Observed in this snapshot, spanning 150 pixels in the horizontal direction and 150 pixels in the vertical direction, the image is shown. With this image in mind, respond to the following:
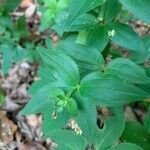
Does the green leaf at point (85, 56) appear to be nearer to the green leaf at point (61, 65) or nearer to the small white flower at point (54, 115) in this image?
the green leaf at point (61, 65)

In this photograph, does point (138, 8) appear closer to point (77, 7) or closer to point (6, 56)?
point (77, 7)

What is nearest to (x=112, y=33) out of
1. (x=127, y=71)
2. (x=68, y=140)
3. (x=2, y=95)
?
(x=127, y=71)

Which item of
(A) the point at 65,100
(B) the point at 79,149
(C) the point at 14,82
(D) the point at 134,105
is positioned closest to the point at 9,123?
(C) the point at 14,82

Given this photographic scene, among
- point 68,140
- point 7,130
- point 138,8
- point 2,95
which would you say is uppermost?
point 138,8

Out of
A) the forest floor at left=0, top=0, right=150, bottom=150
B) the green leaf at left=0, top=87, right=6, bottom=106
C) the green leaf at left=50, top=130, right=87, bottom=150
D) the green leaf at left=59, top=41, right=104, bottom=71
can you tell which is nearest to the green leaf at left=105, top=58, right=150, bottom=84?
the green leaf at left=59, top=41, right=104, bottom=71

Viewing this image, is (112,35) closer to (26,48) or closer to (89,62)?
(89,62)

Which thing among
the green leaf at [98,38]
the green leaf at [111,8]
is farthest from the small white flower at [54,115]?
the green leaf at [111,8]
